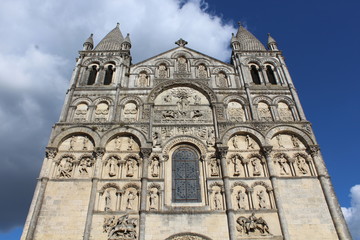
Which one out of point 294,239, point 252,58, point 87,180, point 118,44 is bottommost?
point 294,239

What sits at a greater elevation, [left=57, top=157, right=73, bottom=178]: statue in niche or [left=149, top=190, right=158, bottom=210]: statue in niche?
[left=57, top=157, right=73, bottom=178]: statue in niche

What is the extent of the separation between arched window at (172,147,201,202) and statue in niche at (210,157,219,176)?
74 cm

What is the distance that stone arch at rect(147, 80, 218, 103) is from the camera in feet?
57.9

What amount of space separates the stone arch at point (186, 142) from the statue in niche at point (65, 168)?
4919 mm

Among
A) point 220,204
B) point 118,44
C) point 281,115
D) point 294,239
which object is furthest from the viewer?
point 118,44

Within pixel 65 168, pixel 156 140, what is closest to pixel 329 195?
pixel 156 140

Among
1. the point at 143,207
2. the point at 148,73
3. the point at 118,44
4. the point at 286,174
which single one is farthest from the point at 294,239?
the point at 118,44

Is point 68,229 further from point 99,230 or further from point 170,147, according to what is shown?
point 170,147

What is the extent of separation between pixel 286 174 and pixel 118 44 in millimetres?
14825

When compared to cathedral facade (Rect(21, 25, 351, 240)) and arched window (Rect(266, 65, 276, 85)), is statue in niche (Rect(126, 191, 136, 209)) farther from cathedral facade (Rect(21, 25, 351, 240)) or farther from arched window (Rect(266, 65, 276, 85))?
arched window (Rect(266, 65, 276, 85))

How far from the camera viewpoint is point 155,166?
14.9 meters

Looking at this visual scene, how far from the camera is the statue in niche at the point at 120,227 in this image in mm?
12664

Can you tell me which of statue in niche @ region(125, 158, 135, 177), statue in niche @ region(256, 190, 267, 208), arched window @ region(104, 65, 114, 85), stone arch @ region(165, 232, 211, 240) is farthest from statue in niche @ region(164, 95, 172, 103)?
stone arch @ region(165, 232, 211, 240)

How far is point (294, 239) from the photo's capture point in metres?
12.7
